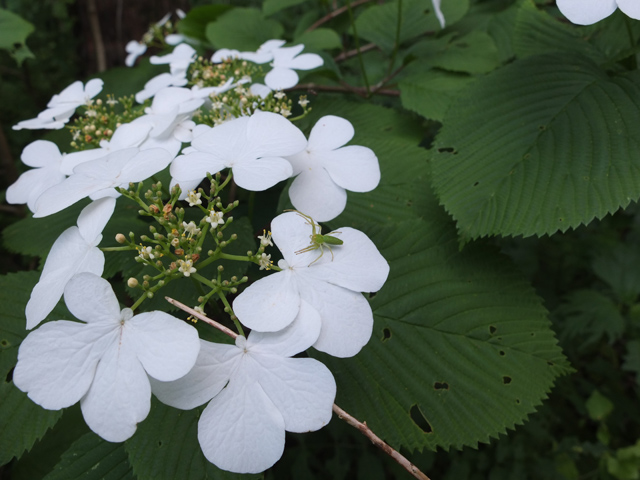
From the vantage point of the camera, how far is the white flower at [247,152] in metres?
0.67

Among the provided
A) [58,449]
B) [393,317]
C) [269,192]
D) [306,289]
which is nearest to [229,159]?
[306,289]

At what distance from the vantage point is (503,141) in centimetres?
91

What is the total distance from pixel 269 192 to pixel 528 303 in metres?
0.72

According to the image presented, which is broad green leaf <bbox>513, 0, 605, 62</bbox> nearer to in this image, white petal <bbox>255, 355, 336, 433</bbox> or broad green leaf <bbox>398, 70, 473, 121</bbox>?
broad green leaf <bbox>398, 70, 473, 121</bbox>

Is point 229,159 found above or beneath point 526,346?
above

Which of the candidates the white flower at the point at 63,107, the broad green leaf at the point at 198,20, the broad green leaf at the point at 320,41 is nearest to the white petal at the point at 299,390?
the white flower at the point at 63,107

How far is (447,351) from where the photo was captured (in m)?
0.80

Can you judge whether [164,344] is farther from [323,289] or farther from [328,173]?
[328,173]

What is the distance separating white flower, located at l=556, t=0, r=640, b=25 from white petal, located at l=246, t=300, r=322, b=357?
624 millimetres

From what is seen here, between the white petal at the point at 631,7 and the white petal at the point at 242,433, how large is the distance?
77cm

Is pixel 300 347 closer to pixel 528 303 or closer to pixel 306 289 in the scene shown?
pixel 306 289

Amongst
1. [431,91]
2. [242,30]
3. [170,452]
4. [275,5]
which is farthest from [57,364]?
[275,5]

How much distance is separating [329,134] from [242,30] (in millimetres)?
1105

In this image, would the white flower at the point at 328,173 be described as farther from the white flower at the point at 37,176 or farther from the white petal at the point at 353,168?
the white flower at the point at 37,176
